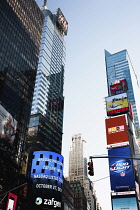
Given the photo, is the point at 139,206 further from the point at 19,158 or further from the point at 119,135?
the point at 19,158

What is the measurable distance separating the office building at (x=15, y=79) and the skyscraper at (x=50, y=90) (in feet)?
85.8

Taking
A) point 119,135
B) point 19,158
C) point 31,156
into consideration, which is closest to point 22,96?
point 19,158

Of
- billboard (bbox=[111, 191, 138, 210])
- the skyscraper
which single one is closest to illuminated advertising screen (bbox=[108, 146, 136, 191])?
billboard (bbox=[111, 191, 138, 210])

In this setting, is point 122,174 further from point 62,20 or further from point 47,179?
point 62,20

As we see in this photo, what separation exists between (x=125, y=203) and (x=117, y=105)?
4020 centimetres

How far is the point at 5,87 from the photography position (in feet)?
258

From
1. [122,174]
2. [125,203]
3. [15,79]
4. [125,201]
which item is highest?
[15,79]

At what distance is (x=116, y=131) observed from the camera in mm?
87062

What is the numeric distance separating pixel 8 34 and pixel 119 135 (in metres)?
58.7

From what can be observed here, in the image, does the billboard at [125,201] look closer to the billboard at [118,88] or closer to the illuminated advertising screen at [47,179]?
the illuminated advertising screen at [47,179]

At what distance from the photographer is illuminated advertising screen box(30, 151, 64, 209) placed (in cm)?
5381

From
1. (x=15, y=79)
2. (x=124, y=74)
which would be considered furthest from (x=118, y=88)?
(x=124, y=74)

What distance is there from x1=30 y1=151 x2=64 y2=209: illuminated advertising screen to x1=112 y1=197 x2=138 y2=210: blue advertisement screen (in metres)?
26.1

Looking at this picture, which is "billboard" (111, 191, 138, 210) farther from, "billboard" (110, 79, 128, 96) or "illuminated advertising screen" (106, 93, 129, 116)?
"billboard" (110, 79, 128, 96)
